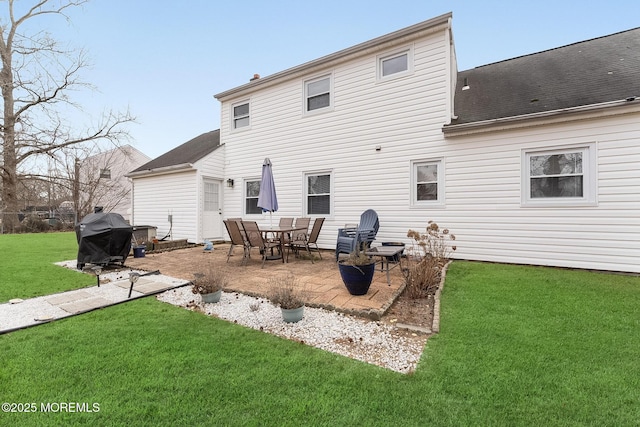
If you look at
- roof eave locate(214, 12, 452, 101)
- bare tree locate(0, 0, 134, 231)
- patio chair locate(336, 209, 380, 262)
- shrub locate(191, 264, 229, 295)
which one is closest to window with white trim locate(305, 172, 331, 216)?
patio chair locate(336, 209, 380, 262)

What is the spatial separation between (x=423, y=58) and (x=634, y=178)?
4.81m

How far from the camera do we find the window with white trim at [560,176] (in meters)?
5.54

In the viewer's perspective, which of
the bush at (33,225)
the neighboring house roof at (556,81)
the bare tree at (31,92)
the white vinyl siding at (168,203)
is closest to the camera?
the neighboring house roof at (556,81)

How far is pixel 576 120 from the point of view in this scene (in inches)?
219

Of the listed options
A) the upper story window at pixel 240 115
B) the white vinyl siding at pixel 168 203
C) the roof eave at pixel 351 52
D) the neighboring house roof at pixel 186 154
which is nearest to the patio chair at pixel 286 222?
the white vinyl siding at pixel 168 203

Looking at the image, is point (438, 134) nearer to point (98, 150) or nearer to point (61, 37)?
point (61, 37)

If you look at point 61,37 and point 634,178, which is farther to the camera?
point 61,37

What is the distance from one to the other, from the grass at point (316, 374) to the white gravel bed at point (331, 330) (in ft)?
0.45

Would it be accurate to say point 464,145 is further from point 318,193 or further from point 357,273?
point 357,273

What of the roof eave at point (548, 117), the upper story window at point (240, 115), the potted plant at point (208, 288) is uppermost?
the upper story window at point (240, 115)

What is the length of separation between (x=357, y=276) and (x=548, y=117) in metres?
5.13

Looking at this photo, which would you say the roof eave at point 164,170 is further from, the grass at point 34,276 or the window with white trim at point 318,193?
the window with white trim at point 318,193

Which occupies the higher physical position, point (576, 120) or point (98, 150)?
point (98, 150)

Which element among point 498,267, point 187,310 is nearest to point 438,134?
point 498,267
